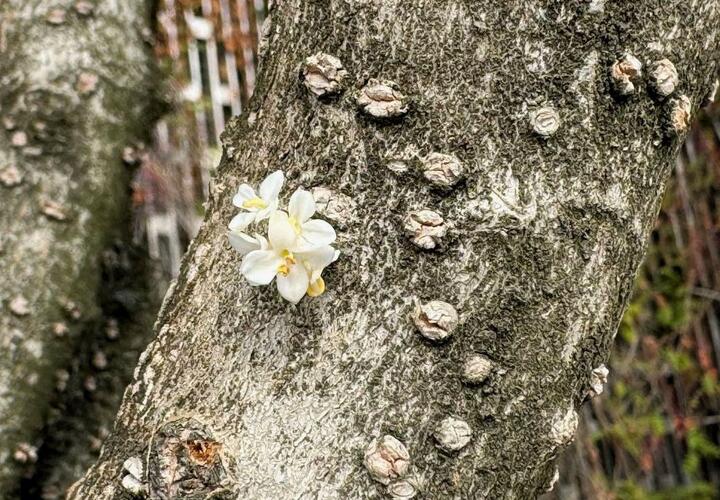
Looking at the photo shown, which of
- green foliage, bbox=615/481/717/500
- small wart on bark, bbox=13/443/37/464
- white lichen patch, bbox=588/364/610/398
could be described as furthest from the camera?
green foliage, bbox=615/481/717/500

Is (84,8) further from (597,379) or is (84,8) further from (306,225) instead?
(597,379)

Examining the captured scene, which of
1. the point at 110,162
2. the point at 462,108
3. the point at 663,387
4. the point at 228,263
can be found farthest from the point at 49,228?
the point at 663,387

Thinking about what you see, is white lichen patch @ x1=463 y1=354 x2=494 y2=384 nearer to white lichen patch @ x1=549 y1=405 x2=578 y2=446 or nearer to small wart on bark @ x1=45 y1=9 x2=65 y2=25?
white lichen patch @ x1=549 y1=405 x2=578 y2=446

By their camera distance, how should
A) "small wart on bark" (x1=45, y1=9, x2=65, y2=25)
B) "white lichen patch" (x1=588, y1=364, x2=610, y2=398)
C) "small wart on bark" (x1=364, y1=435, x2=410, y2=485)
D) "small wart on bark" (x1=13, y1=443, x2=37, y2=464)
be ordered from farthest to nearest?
"small wart on bark" (x1=45, y1=9, x2=65, y2=25)
"small wart on bark" (x1=13, y1=443, x2=37, y2=464)
"white lichen patch" (x1=588, y1=364, x2=610, y2=398)
"small wart on bark" (x1=364, y1=435, x2=410, y2=485)

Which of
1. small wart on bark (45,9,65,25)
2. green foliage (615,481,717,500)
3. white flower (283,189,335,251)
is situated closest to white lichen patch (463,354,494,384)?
white flower (283,189,335,251)

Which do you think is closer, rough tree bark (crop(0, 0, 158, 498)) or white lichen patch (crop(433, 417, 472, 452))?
white lichen patch (crop(433, 417, 472, 452))

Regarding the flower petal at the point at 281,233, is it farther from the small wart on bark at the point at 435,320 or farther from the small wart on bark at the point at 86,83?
the small wart on bark at the point at 86,83

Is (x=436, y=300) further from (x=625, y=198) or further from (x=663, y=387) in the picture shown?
(x=663, y=387)

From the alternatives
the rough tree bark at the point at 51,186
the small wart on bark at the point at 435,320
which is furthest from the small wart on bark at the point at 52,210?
the small wart on bark at the point at 435,320
